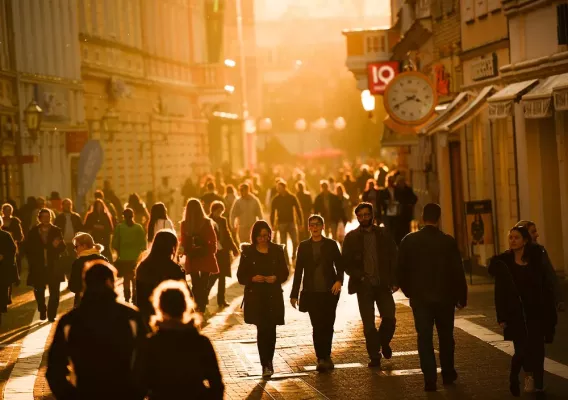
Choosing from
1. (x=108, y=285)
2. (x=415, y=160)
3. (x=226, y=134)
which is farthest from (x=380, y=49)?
(x=108, y=285)

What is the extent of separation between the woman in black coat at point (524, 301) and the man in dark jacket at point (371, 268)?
2.47m

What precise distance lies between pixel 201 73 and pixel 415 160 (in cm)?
1864

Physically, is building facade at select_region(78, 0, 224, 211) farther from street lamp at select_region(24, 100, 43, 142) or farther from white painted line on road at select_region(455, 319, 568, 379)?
white painted line on road at select_region(455, 319, 568, 379)

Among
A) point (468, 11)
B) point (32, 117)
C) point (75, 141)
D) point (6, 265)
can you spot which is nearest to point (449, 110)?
point (468, 11)

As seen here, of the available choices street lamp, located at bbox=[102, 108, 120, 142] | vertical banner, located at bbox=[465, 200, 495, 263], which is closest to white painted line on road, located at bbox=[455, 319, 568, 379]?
vertical banner, located at bbox=[465, 200, 495, 263]

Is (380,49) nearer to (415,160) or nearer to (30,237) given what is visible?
(415,160)

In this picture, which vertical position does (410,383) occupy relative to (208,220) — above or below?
below

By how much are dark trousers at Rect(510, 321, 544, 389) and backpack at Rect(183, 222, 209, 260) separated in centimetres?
799

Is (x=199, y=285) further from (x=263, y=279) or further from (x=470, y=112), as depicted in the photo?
(x=470, y=112)

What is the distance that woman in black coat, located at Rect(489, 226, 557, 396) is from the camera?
488 inches

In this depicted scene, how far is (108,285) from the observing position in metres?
8.53

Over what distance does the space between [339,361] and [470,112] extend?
12.0 metres

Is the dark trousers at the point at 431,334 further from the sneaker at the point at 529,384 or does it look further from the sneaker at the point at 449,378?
the sneaker at the point at 529,384

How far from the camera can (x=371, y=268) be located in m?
14.9
